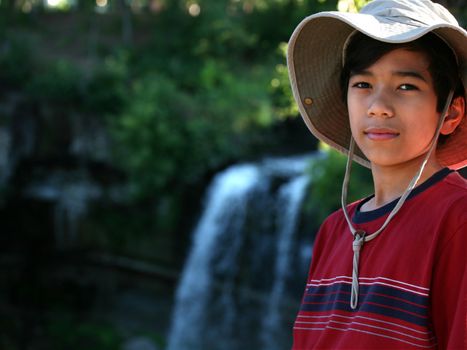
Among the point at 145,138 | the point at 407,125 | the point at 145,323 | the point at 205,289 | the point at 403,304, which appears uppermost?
the point at 145,138

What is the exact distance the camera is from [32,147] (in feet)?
40.0

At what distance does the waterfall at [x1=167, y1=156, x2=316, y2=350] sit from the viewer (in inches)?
371

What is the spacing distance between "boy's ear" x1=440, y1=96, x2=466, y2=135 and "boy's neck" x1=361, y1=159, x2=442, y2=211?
0.08m

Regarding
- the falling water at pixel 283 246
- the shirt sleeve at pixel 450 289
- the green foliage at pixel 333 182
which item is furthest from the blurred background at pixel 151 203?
the shirt sleeve at pixel 450 289

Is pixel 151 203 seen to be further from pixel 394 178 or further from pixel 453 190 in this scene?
pixel 453 190

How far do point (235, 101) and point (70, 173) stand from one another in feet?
10.2

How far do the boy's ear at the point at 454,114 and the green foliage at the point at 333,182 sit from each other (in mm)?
4721

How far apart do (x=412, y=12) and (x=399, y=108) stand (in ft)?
0.73

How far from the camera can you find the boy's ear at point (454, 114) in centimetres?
151

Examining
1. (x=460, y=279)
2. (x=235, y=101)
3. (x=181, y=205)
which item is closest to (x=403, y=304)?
(x=460, y=279)

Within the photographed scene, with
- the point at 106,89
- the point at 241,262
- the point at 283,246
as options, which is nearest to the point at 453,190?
the point at 283,246

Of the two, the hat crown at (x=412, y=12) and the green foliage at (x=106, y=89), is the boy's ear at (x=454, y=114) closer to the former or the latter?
the hat crown at (x=412, y=12)

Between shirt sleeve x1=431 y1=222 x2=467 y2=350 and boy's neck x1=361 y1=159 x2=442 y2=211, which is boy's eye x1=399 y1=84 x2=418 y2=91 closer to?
boy's neck x1=361 y1=159 x2=442 y2=211

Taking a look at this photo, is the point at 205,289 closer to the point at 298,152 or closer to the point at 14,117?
the point at 298,152
